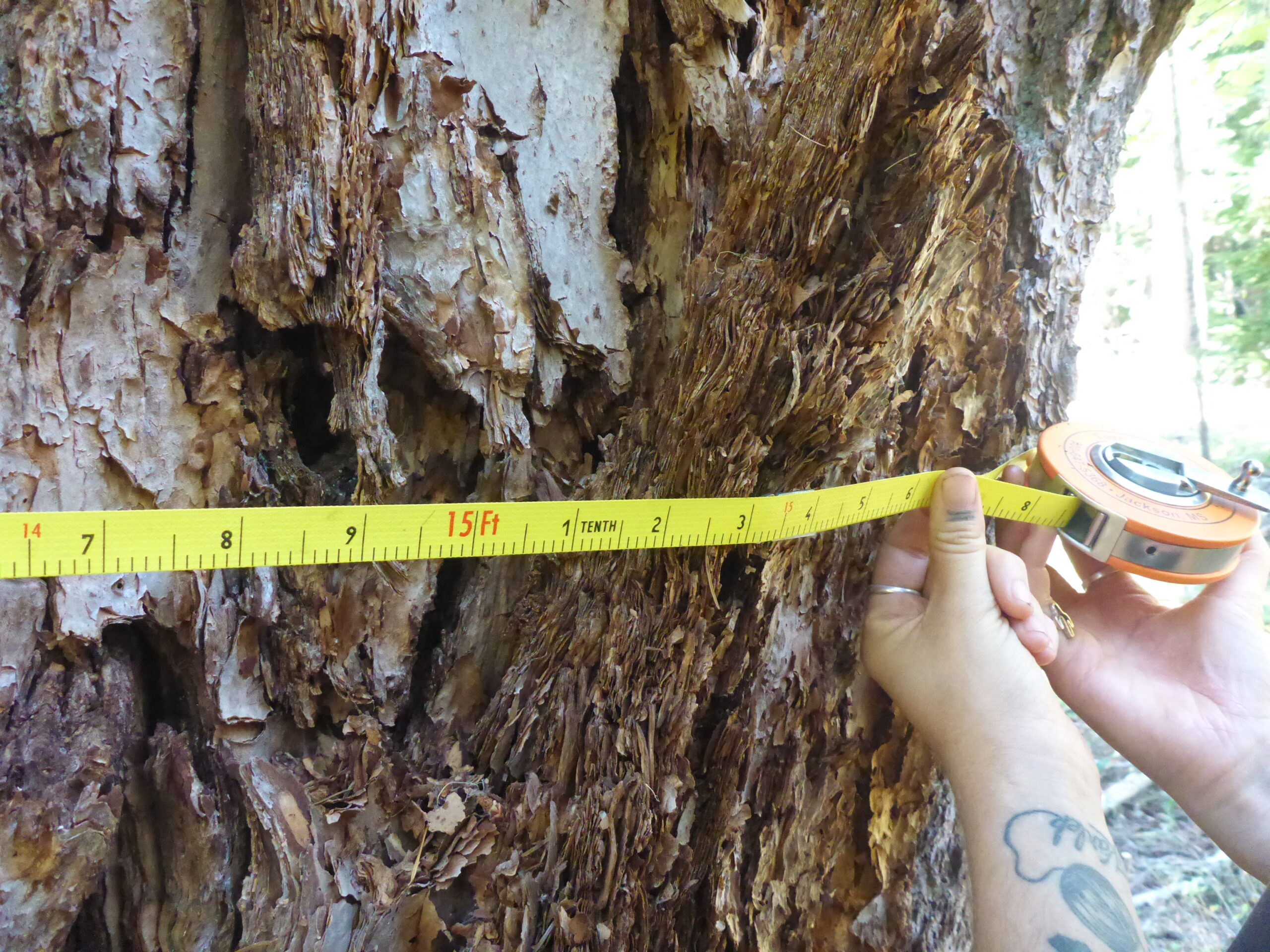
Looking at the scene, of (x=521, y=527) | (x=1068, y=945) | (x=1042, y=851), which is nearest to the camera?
(x=1068, y=945)

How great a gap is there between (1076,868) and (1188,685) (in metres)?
0.76

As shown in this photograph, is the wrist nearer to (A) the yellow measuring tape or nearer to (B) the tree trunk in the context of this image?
(B) the tree trunk

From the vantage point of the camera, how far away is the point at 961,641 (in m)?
→ 1.56

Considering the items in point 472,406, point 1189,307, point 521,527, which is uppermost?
point 1189,307

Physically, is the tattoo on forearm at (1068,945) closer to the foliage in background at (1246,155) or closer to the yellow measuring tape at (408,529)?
the yellow measuring tape at (408,529)

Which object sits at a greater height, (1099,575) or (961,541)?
(961,541)

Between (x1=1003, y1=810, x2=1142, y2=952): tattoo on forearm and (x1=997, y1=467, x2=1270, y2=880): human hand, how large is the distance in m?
0.49

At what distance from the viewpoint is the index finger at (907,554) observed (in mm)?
1751

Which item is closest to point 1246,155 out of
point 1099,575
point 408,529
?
point 1099,575

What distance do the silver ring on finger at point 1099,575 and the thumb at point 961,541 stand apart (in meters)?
0.68

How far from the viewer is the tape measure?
1.24 m

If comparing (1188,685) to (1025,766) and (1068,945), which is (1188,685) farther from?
(1068,945)

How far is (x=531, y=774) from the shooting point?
1504 millimetres

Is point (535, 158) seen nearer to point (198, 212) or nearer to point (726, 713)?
point (198, 212)
